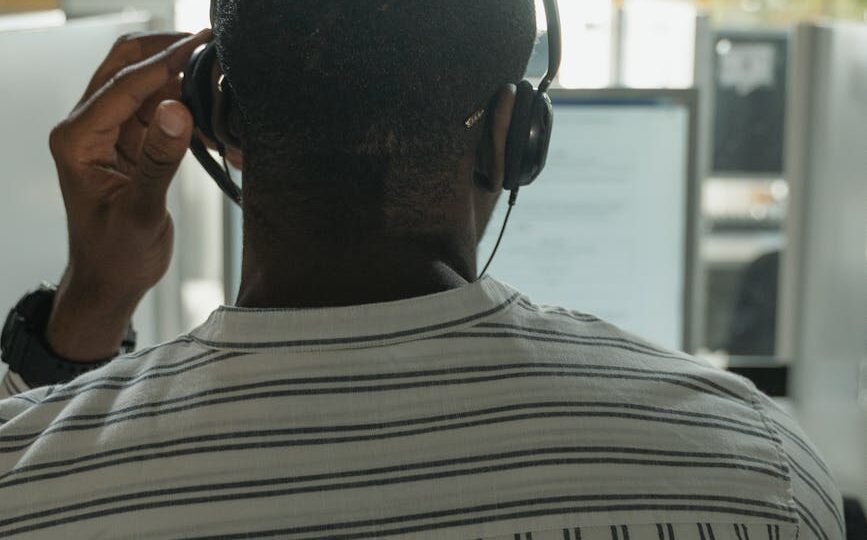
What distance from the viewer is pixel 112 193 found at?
0.94 metres

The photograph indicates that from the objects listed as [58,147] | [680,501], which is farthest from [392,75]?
[58,147]

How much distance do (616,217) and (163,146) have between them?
83 centimetres

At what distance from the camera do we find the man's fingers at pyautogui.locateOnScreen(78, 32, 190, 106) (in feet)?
3.11

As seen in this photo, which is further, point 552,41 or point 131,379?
point 552,41

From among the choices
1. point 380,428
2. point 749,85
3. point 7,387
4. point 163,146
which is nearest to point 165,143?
point 163,146

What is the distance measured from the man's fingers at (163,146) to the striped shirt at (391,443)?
0.69ft

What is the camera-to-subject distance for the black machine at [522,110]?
0.68 m

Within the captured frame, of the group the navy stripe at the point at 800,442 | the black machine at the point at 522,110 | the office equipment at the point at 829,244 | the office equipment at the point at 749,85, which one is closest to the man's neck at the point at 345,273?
the black machine at the point at 522,110

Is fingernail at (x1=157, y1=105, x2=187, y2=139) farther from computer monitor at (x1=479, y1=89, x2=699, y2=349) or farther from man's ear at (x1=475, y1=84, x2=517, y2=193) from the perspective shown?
computer monitor at (x1=479, y1=89, x2=699, y2=349)

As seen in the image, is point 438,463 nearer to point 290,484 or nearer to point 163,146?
point 290,484

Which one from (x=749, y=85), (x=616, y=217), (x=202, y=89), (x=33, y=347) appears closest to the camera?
(x=202, y=89)

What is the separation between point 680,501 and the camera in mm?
575

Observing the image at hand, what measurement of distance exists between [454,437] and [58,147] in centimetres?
Result: 52

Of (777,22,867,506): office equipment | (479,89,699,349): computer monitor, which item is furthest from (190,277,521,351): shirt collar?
(777,22,867,506): office equipment
